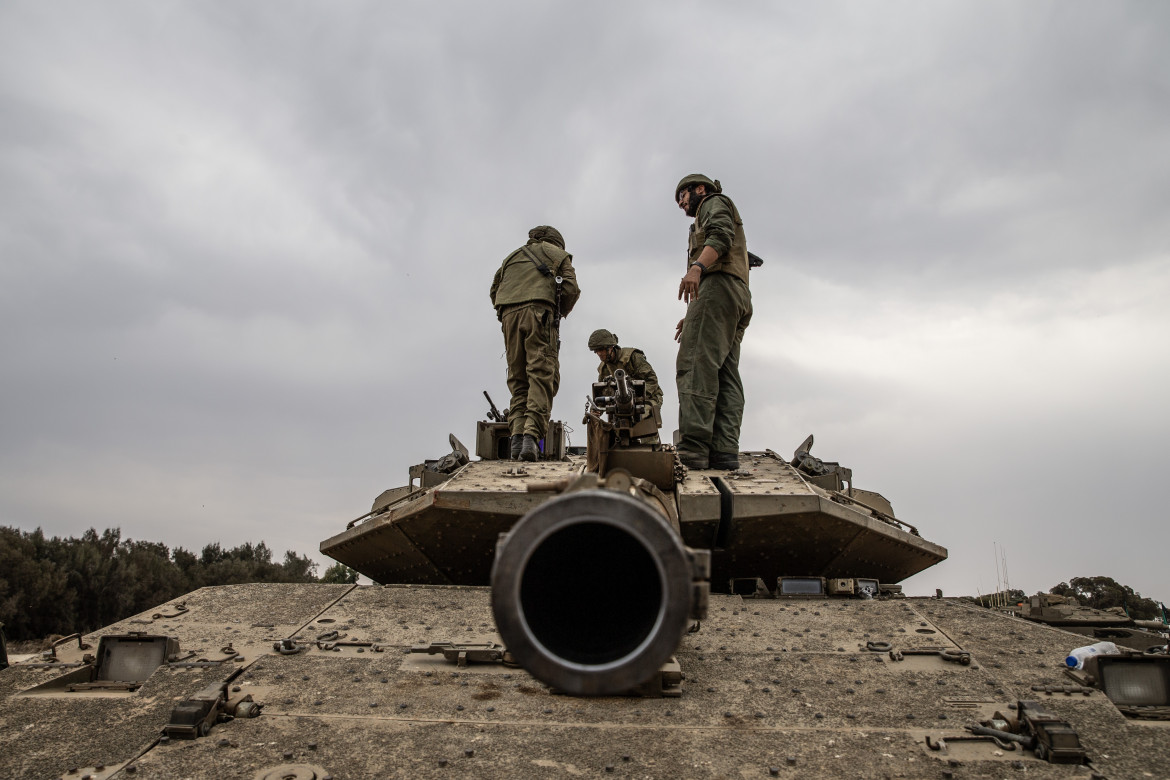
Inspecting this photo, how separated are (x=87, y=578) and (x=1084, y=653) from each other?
19.8 m

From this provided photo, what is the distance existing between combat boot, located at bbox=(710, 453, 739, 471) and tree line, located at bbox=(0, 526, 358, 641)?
37.2 feet

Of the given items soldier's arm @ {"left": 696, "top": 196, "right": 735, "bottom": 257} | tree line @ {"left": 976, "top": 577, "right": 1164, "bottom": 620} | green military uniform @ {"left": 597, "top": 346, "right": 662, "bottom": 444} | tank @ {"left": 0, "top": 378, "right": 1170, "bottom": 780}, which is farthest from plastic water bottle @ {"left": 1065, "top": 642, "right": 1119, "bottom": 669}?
tree line @ {"left": 976, "top": 577, "right": 1164, "bottom": 620}

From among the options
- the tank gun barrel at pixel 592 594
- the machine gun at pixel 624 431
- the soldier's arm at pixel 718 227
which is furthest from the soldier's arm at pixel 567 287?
the tank gun barrel at pixel 592 594

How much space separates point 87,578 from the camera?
19109 mm

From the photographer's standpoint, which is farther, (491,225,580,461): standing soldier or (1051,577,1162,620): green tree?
(1051,577,1162,620): green tree

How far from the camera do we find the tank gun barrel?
82.1 inches

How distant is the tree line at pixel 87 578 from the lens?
17734mm

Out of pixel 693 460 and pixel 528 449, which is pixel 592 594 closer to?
pixel 693 460

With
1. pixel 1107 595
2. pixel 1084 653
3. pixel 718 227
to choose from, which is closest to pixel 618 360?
pixel 718 227

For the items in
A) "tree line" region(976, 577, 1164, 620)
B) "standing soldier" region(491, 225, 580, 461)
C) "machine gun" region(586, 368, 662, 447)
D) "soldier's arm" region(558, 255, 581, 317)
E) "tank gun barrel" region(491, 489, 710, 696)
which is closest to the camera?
"tank gun barrel" region(491, 489, 710, 696)

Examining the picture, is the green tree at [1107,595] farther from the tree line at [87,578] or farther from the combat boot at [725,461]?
the tree line at [87,578]

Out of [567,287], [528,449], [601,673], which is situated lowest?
[601,673]

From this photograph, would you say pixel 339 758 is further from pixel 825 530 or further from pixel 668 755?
pixel 825 530

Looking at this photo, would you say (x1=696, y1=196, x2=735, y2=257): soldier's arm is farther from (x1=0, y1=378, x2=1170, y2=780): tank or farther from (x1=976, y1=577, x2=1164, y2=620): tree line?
(x1=976, y1=577, x2=1164, y2=620): tree line
